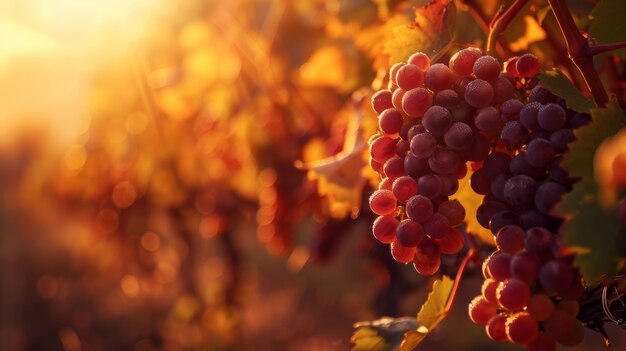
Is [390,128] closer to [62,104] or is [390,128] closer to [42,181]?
[42,181]

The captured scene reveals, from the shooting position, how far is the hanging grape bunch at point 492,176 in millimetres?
575

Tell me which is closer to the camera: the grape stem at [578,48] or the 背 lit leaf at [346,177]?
the grape stem at [578,48]

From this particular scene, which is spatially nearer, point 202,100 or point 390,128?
point 390,128

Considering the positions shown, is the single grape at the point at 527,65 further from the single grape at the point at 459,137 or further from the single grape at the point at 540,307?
the single grape at the point at 540,307

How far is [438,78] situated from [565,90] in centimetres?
11

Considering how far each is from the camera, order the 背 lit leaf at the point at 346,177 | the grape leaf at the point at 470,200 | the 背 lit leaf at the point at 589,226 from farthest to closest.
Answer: the 背 lit leaf at the point at 346,177, the grape leaf at the point at 470,200, the 背 lit leaf at the point at 589,226

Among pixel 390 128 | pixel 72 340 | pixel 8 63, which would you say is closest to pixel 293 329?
pixel 72 340

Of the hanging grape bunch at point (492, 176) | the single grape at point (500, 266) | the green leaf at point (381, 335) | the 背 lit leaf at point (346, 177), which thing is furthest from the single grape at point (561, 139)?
the 背 lit leaf at point (346, 177)

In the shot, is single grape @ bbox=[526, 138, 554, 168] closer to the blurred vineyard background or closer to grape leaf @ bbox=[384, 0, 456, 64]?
grape leaf @ bbox=[384, 0, 456, 64]

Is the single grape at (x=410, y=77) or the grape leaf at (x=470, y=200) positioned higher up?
the single grape at (x=410, y=77)

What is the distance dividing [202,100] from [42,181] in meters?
1.40

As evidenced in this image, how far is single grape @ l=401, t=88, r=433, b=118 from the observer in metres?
0.64

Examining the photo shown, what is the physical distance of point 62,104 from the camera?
411cm

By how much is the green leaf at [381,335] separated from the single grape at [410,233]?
0.73 feet
